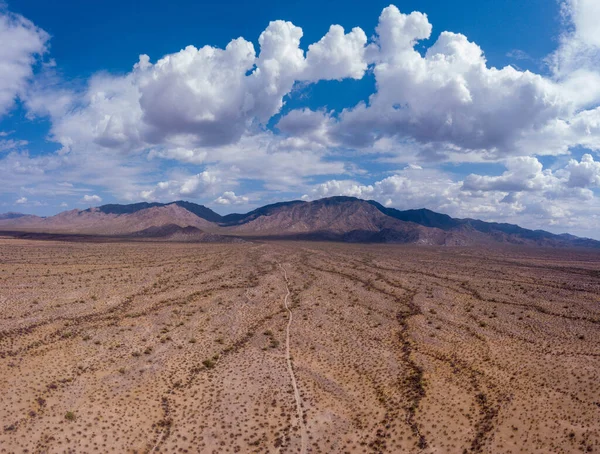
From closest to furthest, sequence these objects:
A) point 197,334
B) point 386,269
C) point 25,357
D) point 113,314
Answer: point 25,357 → point 197,334 → point 113,314 → point 386,269

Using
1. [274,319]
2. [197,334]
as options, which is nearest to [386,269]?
[274,319]

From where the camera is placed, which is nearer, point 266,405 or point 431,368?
point 266,405

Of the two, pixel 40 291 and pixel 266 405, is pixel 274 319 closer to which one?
pixel 266 405

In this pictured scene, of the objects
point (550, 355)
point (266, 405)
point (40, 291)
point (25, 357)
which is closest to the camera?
point (266, 405)

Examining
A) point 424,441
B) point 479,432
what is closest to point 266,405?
point 424,441

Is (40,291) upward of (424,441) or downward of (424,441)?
upward

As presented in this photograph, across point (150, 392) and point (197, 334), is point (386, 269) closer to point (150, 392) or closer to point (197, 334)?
point (197, 334)
